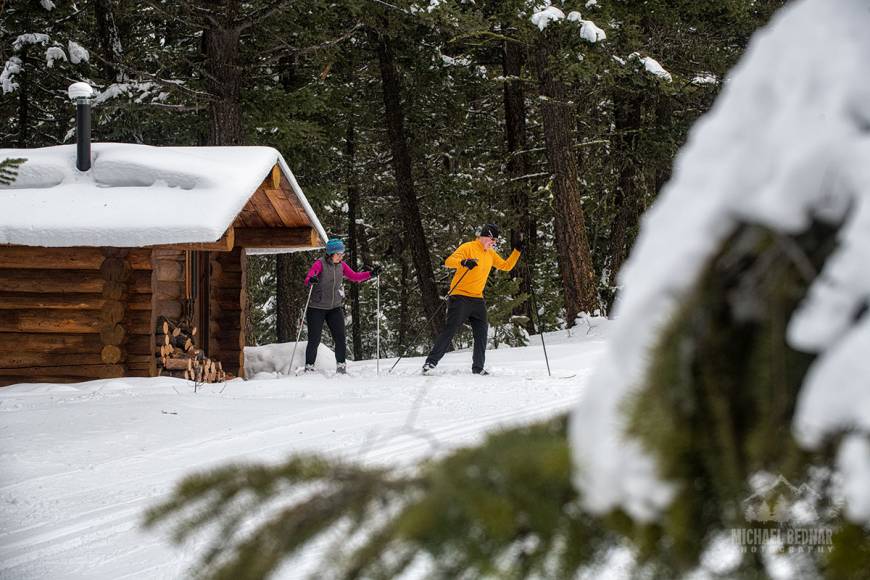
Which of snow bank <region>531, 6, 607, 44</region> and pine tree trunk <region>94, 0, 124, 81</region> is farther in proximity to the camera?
pine tree trunk <region>94, 0, 124, 81</region>

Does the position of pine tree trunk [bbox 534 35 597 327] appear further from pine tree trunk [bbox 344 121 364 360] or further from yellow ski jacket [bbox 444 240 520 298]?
pine tree trunk [bbox 344 121 364 360]

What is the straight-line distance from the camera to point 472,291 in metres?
11.2

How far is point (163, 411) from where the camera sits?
7.59 m

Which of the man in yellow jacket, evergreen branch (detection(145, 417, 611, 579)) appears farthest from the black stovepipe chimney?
evergreen branch (detection(145, 417, 611, 579))

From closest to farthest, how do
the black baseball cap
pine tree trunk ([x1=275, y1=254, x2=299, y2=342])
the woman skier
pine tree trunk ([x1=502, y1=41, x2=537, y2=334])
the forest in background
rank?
1. the black baseball cap
2. the woman skier
3. the forest in background
4. pine tree trunk ([x1=502, y1=41, x2=537, y2=334])
5. pine tree trunk ([x1=275, y1=254, x2=299, y2=342])

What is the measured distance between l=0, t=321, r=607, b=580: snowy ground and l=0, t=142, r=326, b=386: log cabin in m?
0.87

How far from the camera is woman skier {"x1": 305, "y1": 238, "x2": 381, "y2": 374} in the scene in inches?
492

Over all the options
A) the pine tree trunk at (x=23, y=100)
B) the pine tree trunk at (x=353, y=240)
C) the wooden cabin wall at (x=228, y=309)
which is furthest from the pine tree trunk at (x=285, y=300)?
the wooden cabin wall at (x=228, y=309)

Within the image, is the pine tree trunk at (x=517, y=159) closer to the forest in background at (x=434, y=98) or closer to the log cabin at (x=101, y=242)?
the forest in background at (x=434, y=98)

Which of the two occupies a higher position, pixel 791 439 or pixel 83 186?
pixel 83 186

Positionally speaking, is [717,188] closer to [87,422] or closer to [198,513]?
[198,513]

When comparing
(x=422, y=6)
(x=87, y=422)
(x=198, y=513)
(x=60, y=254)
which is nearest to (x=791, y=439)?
(x=198, y=513)

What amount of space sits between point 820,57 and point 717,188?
0.22 m

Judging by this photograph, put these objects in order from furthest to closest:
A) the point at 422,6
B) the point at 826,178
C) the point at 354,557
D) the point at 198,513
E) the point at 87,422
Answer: the point at 422,6
the point at 87,422
the point at 198,513
the point at 354,557
the point at 826,178
